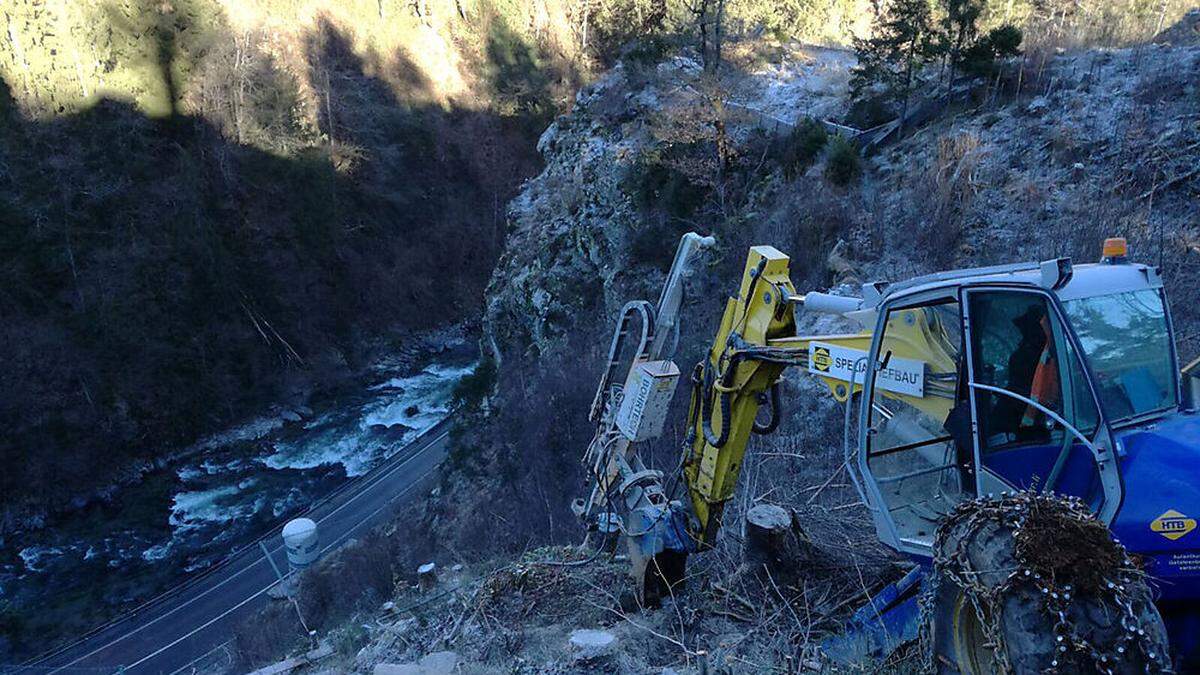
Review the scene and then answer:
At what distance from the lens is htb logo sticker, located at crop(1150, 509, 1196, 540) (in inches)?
117

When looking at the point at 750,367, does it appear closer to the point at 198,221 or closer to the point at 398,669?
the point at 398,669

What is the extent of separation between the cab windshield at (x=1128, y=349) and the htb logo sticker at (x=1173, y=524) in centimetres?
51

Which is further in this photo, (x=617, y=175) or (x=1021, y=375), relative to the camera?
(x=617, y=175)

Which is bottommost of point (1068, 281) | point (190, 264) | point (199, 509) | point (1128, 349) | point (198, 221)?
point (199, 509)

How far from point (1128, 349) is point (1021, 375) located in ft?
1.73

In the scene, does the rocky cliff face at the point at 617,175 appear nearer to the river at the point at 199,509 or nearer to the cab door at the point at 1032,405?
the river at the point at 199,509

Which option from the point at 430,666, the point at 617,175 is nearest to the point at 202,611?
the point at 617,175

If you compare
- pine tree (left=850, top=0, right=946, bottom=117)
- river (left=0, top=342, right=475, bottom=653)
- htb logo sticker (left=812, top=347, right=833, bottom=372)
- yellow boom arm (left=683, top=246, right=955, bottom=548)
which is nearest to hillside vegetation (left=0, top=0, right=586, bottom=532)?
river (left=0, top=342, right=475, bottom=653)

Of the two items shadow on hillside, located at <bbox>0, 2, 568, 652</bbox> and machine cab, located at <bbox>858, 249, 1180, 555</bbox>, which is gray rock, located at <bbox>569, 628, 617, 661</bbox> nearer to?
machine cab, located at <bbox>858, 249, 1180, 555</bbox>

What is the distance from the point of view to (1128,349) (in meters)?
3.59

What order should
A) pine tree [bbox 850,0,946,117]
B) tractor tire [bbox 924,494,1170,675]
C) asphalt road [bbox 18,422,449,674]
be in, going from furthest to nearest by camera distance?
asphalt road [bbox 18,422,449,674] → pine tree [bbox 850,0,946,117] → tractor tire [bbox 924,494,1170,675]

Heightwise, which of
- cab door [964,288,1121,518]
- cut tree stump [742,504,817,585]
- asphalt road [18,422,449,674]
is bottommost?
asphalt road [18,422,449,674]

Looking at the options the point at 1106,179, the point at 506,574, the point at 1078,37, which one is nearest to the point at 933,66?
the point at 1078,37

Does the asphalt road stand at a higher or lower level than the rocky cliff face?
lower
